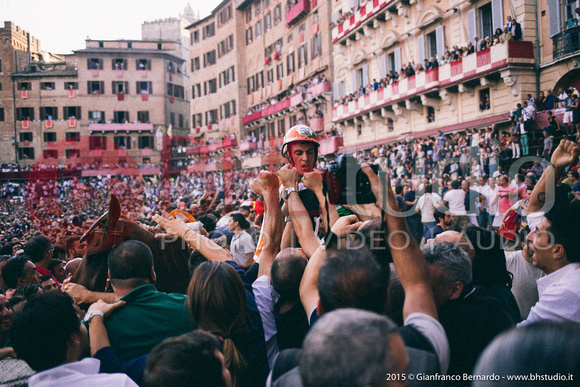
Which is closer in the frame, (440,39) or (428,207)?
(428,207)

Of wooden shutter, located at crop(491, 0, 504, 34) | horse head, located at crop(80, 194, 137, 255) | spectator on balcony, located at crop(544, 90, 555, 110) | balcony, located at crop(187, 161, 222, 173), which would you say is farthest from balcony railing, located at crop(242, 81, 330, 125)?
horse head, located at crop(80, 194, 137, 255)

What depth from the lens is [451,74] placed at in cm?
2109

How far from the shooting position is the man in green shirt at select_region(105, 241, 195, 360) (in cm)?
241

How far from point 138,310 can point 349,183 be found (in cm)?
128

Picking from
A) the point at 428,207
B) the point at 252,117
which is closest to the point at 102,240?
the point at 428,207

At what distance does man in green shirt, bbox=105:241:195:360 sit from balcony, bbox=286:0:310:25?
3713 cm

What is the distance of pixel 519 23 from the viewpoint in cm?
1848

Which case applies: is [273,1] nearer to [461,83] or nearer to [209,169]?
[209,169]

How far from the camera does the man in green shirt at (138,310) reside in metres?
2.41

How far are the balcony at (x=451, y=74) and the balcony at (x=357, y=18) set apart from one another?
4.41 meters

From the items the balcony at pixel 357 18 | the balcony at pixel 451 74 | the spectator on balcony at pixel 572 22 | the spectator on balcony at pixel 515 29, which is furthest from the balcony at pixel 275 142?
the spectator on balcony at pixel 572 22

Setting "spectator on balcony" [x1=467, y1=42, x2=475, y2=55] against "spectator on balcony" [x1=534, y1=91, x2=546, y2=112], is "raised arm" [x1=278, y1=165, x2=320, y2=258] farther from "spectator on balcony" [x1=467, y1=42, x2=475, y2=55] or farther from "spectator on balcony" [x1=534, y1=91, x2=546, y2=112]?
"spectator on balcony" [x1=467, y1=42, x2=475, y2=55]

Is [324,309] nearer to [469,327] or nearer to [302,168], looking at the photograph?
[469,327]

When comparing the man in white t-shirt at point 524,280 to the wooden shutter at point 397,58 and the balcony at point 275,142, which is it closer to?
the wooden shutter at point 397,58
